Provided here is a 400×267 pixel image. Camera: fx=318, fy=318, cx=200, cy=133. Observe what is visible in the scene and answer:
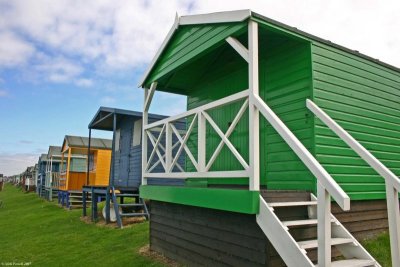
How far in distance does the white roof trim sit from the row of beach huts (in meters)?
0.02

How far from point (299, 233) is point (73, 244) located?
20.8ft

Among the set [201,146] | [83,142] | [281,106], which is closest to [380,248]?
[281,106]

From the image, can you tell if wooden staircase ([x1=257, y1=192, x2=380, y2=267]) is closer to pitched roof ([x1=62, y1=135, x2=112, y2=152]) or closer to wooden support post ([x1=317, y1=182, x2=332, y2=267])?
wooden support post ([x1=317, y1=182, x2=332, y2=267])

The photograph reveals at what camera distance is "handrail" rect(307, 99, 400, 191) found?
323 cm

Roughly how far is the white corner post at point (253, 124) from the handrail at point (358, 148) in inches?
40.4

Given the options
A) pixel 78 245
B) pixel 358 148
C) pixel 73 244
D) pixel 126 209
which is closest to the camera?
pixel 358 148

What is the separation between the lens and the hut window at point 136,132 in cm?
1207

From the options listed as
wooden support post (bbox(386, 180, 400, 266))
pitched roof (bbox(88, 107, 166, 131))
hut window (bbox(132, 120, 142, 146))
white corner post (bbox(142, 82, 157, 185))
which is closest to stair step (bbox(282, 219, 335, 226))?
wooden support post (bbox(386, 180, 400, 266))

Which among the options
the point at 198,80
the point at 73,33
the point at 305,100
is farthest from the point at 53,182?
the point at 305,100

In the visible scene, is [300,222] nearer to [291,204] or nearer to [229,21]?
[291,204]

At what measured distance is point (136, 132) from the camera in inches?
485

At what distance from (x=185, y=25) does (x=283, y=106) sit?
2249mm

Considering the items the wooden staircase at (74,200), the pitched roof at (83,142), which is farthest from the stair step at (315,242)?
the pitched roof at (83,142)

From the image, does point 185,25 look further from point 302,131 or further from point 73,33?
point 73,33
